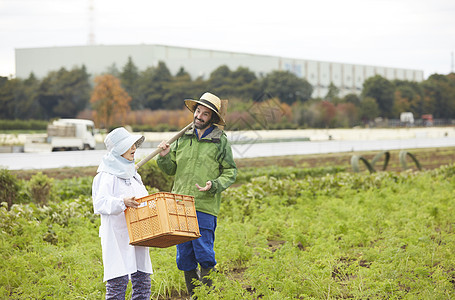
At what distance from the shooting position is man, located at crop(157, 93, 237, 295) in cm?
423

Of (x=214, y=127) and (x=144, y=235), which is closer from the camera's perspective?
(x=144, y=235)

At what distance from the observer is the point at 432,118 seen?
175ft

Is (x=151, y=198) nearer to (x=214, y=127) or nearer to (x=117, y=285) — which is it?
(x=117, y=285)

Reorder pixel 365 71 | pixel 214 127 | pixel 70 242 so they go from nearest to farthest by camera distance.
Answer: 1. pixel 214 127
2. pixel 70 242
3. pixel 365 71

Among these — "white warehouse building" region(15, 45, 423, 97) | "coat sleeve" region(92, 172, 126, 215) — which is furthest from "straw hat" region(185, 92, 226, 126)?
"white warehouse building" region(15, 45, 423, 97)

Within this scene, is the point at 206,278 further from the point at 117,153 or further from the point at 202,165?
the point at 117,153

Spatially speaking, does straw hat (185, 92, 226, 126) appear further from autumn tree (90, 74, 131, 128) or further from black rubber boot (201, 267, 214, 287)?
autumn tree (90, 74, 131, 128)

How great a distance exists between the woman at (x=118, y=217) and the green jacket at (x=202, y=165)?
1.82ft

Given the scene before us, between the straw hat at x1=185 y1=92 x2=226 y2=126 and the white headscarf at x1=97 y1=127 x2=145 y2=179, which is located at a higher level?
the straw hat at x1=185 y1=92 x2=226 y2=126

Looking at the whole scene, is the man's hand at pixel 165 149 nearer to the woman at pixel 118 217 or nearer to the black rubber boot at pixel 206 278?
the woman at pixel 118 217

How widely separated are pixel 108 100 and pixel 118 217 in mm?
41686

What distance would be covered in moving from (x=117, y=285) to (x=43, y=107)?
43.5 m

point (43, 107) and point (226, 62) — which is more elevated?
point (226, 62)

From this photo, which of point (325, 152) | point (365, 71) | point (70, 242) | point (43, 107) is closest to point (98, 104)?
point (43, 107)
